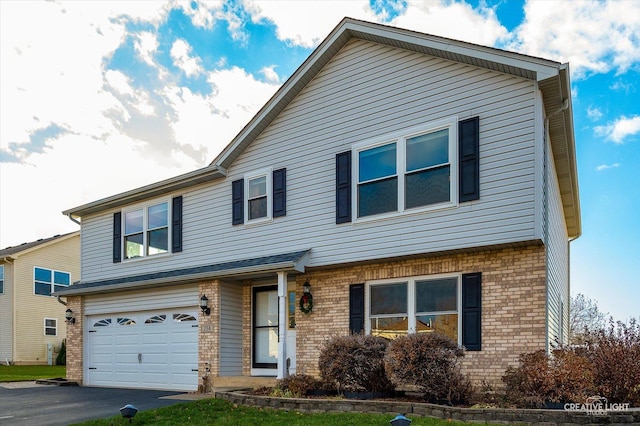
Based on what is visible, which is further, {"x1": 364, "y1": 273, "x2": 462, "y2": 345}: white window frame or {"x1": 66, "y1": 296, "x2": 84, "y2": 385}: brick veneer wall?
{"x1": 66, "y1": 296, "x2": 84, "y2": 385}: brick veneer wall

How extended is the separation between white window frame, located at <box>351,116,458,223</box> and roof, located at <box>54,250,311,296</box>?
5.69 ft

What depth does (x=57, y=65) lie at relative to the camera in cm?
1548

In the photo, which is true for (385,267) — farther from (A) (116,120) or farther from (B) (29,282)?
(B) (29,282)

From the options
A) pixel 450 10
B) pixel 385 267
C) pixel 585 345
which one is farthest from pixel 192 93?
pixel 585 345

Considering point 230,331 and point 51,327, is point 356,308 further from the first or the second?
point 51,327

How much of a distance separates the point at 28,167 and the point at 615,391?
2079 cm

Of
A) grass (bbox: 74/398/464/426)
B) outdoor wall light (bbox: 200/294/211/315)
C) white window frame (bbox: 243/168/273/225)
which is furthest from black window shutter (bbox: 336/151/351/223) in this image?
grass (bbox: 74/398/464/426)

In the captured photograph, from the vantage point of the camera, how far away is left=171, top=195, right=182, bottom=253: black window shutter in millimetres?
15086

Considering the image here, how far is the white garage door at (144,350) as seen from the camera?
14231 millimetres

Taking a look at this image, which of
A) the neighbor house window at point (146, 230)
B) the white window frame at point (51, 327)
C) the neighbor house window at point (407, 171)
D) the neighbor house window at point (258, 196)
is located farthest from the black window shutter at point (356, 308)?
the white window frame at point (51, 327)

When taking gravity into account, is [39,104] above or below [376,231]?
above

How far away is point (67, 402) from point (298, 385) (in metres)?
5.65

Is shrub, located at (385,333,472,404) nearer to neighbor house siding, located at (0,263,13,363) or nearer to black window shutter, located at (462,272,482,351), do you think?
black window shutter, located at (462,272,482,351)

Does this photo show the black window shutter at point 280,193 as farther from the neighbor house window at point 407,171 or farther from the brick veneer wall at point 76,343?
the brick veneer wall at point 76,343
